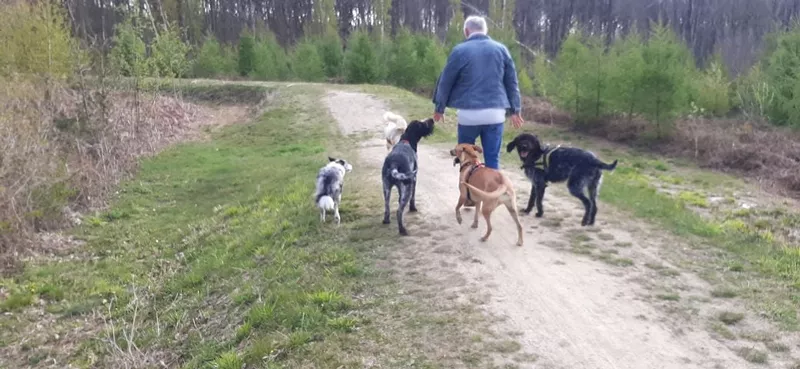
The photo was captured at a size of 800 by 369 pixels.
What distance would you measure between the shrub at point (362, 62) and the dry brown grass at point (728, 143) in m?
12.4

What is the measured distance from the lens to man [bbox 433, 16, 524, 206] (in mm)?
6703

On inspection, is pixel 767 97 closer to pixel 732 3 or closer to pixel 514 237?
pixel 514 237

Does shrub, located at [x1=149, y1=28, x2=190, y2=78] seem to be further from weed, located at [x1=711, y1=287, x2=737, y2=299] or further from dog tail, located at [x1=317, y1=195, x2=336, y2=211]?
weed, located at [x1=711, y1=287, x2=737, y2=299]

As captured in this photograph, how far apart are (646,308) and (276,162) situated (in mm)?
10632

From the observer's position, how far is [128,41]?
21.1 metres

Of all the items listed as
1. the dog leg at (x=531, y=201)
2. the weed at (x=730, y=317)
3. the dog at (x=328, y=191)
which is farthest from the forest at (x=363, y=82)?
the weed at (x=730, y=317)

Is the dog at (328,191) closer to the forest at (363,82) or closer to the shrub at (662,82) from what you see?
the forest at (363,82)

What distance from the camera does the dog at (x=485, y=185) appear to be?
20.6 feet

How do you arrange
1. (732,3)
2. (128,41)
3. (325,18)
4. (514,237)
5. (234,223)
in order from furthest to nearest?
(732,3), (325,18), (128,41), (234,223), (514,237)

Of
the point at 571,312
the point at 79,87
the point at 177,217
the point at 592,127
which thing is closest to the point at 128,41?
the point at 79,87

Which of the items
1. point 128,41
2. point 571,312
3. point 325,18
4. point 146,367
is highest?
point 325,18

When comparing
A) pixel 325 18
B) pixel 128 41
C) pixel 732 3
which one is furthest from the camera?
pixel 732 3

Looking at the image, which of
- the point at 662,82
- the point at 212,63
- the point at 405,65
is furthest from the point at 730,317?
the point at 212,63

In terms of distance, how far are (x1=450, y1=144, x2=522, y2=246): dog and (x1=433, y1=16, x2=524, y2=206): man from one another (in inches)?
14.3
